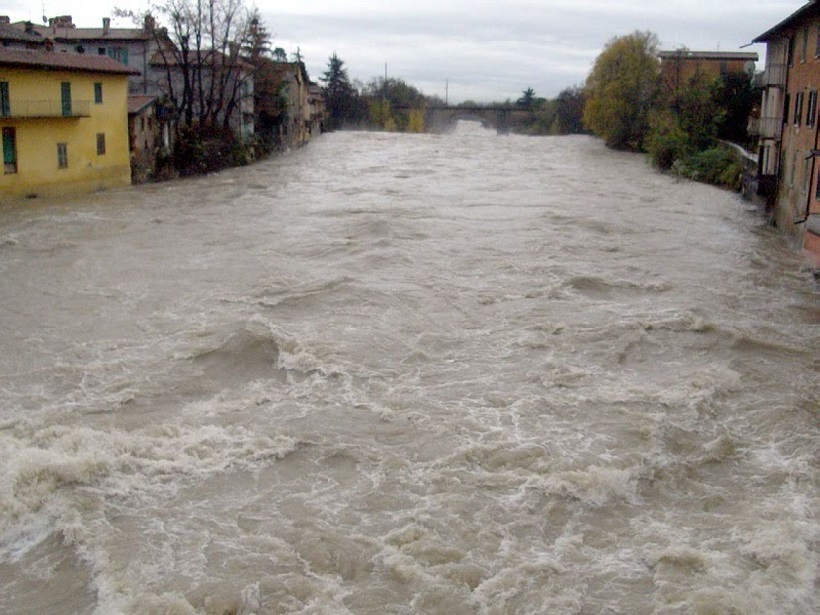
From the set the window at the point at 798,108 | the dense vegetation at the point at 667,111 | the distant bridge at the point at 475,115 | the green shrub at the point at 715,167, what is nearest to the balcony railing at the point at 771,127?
the window at the point at 798,108

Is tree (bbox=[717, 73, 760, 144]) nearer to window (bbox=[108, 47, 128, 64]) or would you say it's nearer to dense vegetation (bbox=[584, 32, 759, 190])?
dense vegetation (bbox=[584, 32, 759, 190])

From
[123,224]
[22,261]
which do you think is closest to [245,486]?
[22,261]

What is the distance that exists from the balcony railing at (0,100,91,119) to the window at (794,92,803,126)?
20.1m

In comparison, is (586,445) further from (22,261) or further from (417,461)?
(22,261)

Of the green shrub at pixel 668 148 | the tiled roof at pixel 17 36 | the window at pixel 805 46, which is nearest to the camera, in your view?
the window at pixel 805 46

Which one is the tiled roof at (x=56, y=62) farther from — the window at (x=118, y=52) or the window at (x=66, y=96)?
the window at (x=118, y=52)

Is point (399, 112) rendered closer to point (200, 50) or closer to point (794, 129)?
point (200, 50)

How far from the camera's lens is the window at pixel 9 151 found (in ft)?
82.7

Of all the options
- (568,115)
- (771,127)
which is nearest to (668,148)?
(771,127)

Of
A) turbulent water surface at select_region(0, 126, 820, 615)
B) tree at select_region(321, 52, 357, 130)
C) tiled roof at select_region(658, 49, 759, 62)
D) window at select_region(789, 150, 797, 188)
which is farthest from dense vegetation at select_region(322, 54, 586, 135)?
turbulent water surface at select_region(0, 126, 820, 615)

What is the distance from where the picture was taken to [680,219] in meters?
24.5

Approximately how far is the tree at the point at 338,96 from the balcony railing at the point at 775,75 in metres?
62.3

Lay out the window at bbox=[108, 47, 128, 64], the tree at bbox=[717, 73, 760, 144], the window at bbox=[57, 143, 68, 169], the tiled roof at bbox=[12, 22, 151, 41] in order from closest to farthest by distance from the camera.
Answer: the window at bbox=[57, 143, 68, 169] → the tiled roof at bbox=[12, 22, 151, 41] → the window at bbox=[108, 47, 128, 64] → the tree at bbox=[717, 73, 760, 144]

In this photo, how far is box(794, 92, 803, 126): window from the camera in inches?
910
